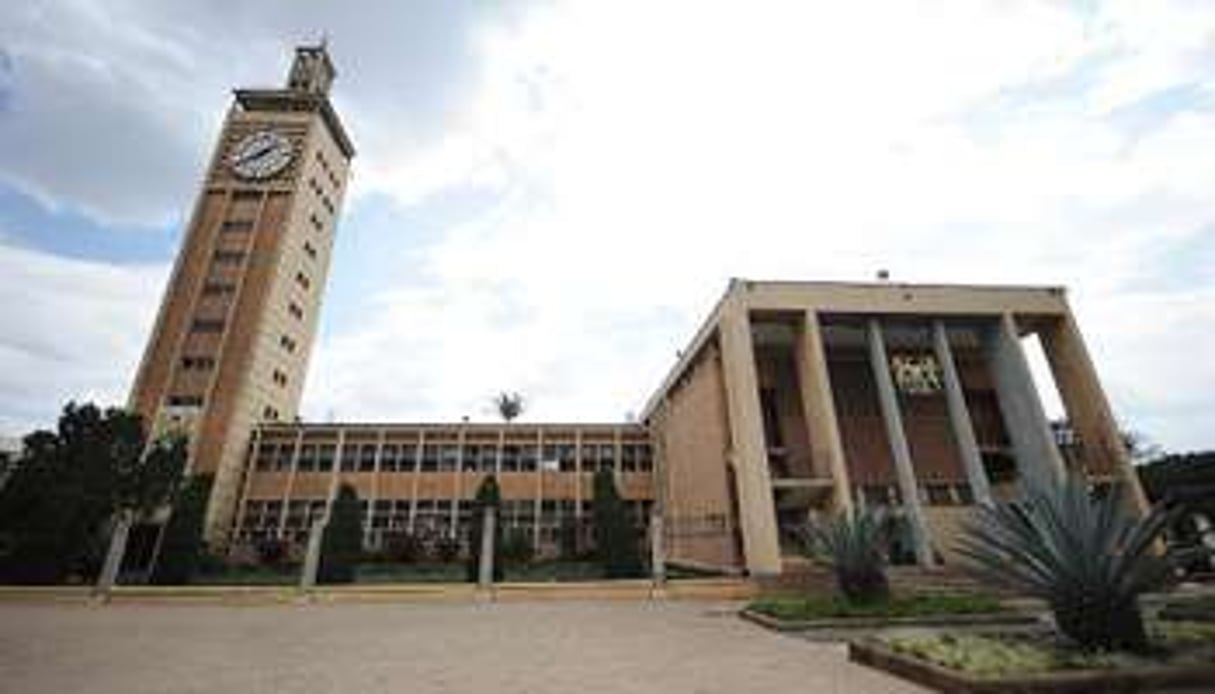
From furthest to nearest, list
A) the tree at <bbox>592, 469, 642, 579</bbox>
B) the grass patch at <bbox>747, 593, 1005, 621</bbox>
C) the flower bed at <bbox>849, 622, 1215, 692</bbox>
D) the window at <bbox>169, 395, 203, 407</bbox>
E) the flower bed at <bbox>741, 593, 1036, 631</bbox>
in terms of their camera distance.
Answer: the window at <bbox>169, 395, 203, 407</bbox>, the tree at <bbox>592, 469, 642, 579</bbox>, the grass patch at <bbox>747, 593, 1005, 621</bbox>, the flower bed at <bbox>741, 593, 1036, 631</bbox>, the flower bed at <bbox>849, 622, 1215, 692</bbox>

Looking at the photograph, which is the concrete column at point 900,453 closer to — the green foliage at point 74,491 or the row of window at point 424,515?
the row of window at point 424,515

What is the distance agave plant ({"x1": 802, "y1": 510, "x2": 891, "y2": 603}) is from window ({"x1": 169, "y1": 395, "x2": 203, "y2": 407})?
33.5 metres

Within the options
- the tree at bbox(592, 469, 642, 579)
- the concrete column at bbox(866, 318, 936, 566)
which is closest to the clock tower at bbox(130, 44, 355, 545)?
the tree at bbox(592, 469, 642, 579)

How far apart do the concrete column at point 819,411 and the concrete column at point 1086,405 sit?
9504 mm

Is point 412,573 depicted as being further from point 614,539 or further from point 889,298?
point 889,298

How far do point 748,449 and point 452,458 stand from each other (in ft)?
66.7

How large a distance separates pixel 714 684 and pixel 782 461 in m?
20.4

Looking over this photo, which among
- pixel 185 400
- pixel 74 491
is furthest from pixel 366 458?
pixel 74 491

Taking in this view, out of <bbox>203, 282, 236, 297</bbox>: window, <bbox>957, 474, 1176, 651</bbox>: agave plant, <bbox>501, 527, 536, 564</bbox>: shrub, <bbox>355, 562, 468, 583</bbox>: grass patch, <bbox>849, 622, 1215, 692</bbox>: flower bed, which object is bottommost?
<bbox>849, 622, 1215, 692</bbox>: flower bed

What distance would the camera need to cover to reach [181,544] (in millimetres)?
22469

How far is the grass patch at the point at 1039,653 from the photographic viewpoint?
6.11m

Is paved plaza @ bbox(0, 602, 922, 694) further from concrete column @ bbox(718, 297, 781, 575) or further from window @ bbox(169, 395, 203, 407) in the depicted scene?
window @ bbox(169, 395, 203, 407)

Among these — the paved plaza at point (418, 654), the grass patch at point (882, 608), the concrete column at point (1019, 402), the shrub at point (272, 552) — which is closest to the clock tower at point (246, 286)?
the shrub at point (272, 552)

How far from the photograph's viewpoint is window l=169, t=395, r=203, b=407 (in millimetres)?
33906
